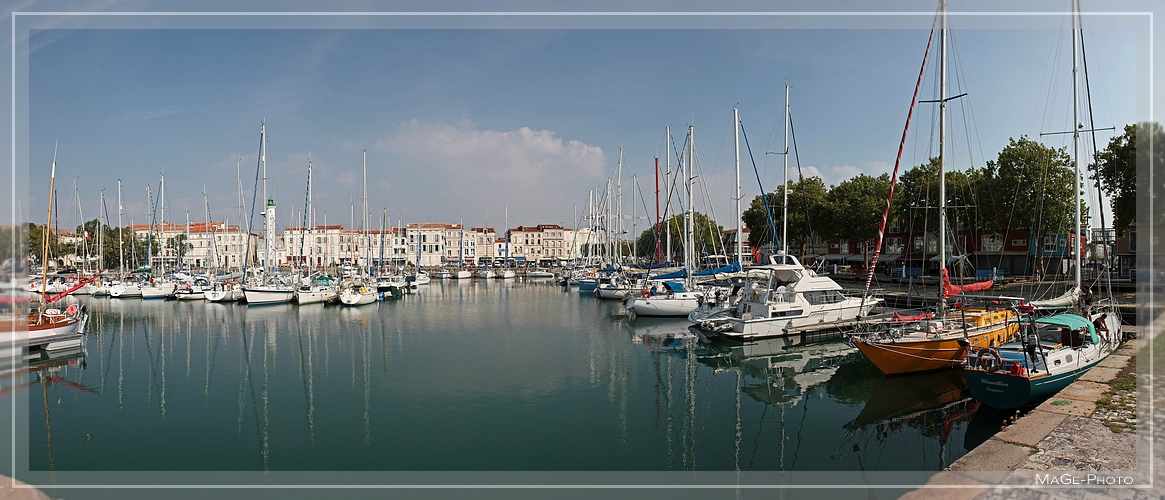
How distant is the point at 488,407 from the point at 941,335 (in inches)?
470

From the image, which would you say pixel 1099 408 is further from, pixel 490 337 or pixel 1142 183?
pixel 490 337

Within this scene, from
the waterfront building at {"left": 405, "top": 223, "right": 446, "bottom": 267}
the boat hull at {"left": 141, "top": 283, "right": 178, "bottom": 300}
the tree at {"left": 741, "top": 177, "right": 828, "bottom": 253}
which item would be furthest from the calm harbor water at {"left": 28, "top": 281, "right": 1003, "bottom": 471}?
the waterfront building at {"left": 405, "top": 223, "right": 446, "bottom": 267}

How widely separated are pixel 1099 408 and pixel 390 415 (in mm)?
13699

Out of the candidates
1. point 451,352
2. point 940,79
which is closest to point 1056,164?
point 940,79

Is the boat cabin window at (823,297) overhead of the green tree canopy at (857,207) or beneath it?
beneath

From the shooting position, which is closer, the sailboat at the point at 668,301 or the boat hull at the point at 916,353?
the boat hull at the point at 916,353

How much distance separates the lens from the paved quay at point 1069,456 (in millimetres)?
6594

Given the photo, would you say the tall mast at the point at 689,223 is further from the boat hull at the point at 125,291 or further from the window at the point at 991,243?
the boat hull at the point at 125,291

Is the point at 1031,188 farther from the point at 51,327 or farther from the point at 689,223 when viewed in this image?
the point at 51,327

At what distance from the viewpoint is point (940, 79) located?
17.6 meters

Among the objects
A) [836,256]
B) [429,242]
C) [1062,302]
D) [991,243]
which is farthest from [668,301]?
[429,242]

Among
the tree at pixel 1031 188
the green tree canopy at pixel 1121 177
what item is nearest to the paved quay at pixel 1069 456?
the green tree canopy at pixel 1121 177

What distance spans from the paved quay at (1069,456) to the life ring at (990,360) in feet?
5.23

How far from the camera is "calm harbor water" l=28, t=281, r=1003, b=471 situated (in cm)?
1116
